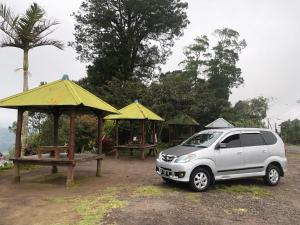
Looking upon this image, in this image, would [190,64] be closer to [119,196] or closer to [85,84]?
A: [85,84]

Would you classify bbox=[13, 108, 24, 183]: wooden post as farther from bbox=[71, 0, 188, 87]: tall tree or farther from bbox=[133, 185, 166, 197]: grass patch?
bbox=[71, 0, 188, 87]: tall tree

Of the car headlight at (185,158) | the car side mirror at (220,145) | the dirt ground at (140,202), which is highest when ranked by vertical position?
the car side mirror at (220,145)

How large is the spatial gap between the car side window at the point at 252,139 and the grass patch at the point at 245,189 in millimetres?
1343

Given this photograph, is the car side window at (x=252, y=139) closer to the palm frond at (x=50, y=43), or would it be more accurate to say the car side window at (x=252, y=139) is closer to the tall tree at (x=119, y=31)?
the palm frond at (x=50, y=43)

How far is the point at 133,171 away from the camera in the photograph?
15227 mm

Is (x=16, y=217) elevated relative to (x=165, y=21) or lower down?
lower down

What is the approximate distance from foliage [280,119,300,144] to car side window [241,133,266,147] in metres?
36.4

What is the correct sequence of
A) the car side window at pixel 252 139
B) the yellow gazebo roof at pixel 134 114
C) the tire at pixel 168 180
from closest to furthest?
the tire at pixel 168 180 → the car side window at pixel 252 139 → the yellow gazebo roof at pixel 134 114


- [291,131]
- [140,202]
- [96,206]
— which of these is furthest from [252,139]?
[291,131]

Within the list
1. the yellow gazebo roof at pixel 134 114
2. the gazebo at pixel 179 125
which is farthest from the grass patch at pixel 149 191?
the gazebo at pixel 179 125

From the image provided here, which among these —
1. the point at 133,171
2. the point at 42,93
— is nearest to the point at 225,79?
the point at 133,171

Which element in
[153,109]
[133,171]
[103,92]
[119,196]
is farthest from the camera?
[103,92]

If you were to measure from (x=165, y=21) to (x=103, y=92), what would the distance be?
34.2ft

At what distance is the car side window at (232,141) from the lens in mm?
11336
